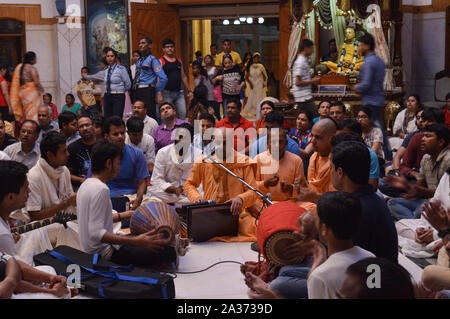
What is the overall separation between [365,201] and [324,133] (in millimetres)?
2236

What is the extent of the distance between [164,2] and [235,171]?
8.99 meters

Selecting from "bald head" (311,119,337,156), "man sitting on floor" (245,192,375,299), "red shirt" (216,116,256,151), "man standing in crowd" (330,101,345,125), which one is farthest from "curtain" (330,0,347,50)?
"man sitting on floor" (245,192,375,299)

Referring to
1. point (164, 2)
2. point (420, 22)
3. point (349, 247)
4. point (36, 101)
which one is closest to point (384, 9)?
point (420, 22)

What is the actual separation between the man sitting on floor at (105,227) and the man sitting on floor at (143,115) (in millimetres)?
3489

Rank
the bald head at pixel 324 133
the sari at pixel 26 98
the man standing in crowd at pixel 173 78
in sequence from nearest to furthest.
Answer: the bald head at pixel 324 133
the sari at pixel 26 98
the man standing in crowd at pixel 173 78

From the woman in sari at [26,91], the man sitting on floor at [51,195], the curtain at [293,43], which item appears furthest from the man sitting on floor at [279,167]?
the curtain at [293,43]

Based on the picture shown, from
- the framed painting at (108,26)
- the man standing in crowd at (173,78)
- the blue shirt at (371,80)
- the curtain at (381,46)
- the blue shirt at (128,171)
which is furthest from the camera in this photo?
the framed painting at (108,26)

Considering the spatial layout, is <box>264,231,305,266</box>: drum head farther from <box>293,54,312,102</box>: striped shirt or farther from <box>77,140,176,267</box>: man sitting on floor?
<box>293,54,312,102</box>: striped shirt

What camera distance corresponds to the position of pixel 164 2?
44.6 ft

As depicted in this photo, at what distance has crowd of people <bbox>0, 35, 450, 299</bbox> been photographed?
2.93 m

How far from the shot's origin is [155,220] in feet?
15.1

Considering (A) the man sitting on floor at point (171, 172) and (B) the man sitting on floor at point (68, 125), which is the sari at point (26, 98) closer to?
(B) the man sitting on floor at point (68, 125)

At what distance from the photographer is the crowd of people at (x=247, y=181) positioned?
2.93m

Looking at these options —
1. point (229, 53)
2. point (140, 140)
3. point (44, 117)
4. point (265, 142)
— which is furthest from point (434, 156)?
point (229, 53)
